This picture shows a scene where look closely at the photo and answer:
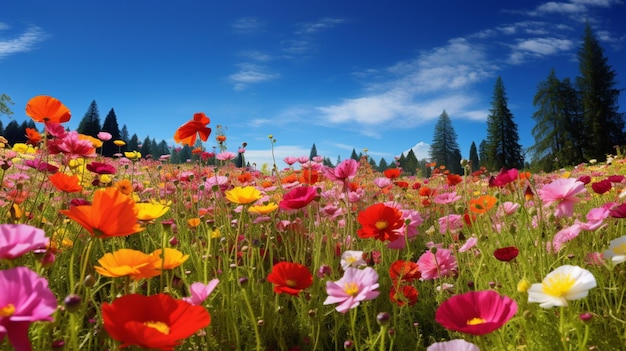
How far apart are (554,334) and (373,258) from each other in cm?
95

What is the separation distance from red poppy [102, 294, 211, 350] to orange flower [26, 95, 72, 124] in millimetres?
1275

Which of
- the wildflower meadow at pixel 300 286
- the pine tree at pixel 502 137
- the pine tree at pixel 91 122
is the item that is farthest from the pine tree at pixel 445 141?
the wildflower meadow at pixel 300 286

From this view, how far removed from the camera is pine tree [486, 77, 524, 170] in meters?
36.8

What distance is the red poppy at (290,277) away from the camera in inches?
51.1

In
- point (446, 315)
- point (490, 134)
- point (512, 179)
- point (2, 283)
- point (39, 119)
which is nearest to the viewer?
point (2, 283)

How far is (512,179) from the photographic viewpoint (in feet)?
5.48

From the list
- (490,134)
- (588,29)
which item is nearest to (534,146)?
(490,134)

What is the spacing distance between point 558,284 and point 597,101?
35.9m

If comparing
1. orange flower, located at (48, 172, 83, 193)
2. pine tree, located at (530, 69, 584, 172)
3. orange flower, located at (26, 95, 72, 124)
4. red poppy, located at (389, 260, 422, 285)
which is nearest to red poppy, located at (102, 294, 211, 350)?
orange flower, located at (48, 172, 83, 193)

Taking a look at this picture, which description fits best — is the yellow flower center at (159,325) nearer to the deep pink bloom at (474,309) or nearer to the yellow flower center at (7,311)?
the yellow flower center at (7,311)

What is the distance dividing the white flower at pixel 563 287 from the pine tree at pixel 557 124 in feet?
106

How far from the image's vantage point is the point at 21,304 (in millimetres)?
683

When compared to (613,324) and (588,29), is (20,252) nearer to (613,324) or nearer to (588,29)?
(613,324)

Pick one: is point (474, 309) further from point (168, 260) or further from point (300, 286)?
point (168, 260)
